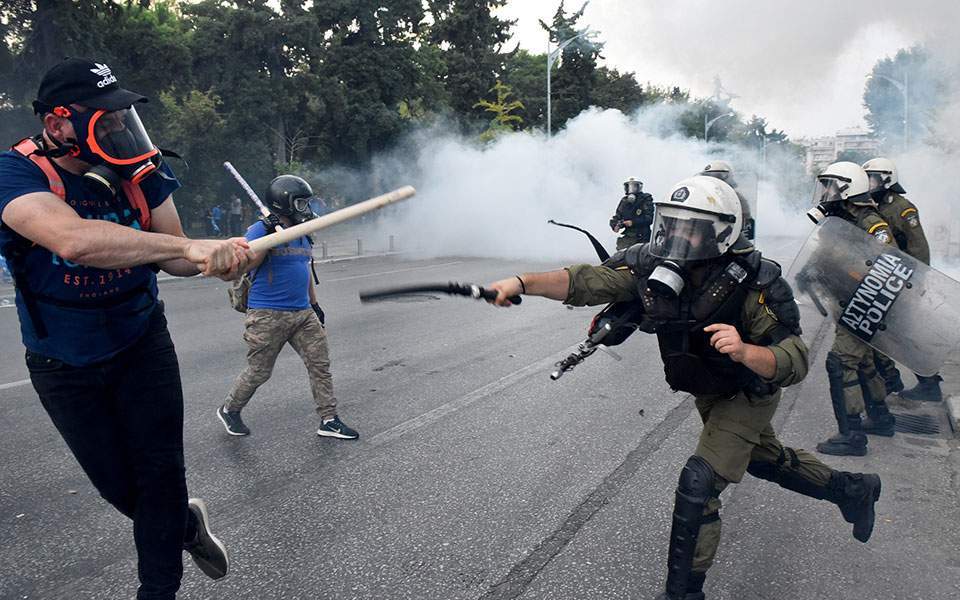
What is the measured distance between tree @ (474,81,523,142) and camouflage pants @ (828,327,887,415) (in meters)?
23.3

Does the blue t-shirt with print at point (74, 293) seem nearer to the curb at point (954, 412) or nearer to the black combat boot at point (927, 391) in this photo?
the curb at point (954, 412)

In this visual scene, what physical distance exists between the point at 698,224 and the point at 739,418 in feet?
2.54

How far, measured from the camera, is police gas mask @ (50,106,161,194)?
2.28 meters

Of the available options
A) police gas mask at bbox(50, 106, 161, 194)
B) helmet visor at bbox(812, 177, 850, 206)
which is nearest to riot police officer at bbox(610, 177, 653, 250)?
helmet visor at bbox(812, 177, 850, 206)

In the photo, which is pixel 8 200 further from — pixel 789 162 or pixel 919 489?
pixel 789 162

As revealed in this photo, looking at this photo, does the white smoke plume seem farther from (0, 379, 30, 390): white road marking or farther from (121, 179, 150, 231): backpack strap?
(121, 179, 150, 231): backpack strap

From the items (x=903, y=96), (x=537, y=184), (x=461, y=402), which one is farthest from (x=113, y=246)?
(x=903, y=96)

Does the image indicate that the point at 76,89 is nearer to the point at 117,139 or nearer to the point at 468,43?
the point at 117,139

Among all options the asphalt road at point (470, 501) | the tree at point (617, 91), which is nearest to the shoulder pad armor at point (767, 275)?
the asphalt road at point (470, 501)

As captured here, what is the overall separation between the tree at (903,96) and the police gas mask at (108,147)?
16.7 meters

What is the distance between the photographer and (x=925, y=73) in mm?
18250

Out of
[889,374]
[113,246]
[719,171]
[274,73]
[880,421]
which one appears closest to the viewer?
[113,246]

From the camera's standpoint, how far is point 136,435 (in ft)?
7.97

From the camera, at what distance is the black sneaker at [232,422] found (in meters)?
4.73
